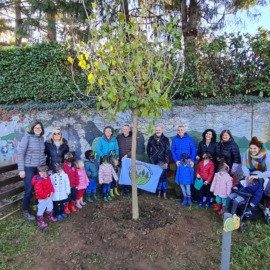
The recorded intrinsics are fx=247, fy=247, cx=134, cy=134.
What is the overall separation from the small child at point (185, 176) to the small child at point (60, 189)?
95.7 inches

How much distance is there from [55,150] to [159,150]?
7.61 ft

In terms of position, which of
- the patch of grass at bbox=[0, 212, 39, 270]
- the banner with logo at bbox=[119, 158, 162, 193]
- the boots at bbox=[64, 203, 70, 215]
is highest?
the banner with logo at bbox=[119, 158, 162, 193]

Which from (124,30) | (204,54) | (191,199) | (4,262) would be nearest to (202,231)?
(191,199)

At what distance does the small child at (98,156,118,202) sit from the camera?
5676 mm

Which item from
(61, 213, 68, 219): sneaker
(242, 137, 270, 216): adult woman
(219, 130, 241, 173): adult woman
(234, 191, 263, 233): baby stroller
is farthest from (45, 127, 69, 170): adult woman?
(242, 137, 270, 216): adult woman

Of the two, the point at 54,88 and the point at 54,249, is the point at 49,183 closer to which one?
the point at 54,249

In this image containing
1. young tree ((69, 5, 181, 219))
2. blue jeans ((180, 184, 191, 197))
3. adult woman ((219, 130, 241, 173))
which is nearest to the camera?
young tree ((69, 5, 181, 219))

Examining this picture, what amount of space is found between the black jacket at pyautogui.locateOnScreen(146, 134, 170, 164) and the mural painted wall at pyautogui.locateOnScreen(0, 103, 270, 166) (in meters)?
0.99

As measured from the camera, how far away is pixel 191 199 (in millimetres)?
5820

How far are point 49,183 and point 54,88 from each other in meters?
3.65

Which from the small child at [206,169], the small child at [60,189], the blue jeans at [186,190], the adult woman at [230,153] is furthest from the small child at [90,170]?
the adult woman at [230,153]

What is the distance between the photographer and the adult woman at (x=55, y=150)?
16.5 feet

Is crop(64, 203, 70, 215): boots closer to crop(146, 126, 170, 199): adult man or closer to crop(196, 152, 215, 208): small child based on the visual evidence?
crop(146, 126, 170, 199): adult man

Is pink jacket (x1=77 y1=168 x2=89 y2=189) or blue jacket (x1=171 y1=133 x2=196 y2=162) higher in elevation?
blue jacket (x1=171 y1=133 x2=196 y2=162)
